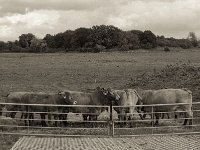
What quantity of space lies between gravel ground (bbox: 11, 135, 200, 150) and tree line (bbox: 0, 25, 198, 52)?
60.0 meters

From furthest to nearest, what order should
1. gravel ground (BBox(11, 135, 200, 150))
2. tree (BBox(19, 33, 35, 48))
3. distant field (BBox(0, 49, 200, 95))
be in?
1. tree (BBox(19, 33, 35, 48))
2. distant field (BBox(0, 49, 200, 95))
3. gravel ground (BBox(11, 135, 200, 150))

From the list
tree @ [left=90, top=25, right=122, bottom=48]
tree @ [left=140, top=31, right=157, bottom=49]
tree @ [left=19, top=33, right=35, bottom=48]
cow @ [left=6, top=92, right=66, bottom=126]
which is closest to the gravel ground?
cow @ [left=6, top=92, right=66, bottom=126]

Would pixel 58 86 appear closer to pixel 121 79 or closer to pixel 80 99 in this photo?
pixel 121 79

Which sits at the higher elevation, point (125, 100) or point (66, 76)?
point (66, 76)

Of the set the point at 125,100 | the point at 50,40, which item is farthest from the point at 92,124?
the point at 50,40

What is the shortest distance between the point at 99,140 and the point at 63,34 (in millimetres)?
86763

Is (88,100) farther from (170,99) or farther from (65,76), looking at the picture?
(65,76)

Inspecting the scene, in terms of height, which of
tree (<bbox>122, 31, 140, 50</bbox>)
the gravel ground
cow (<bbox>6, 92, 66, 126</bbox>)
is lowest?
the gravel ground

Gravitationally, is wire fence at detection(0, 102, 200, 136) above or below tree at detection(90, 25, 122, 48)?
below

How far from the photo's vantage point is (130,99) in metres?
20.1

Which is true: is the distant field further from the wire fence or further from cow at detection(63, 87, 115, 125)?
the wire fence

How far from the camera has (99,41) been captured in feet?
268

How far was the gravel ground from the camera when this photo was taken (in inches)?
521

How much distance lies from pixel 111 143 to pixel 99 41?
68.0 m
